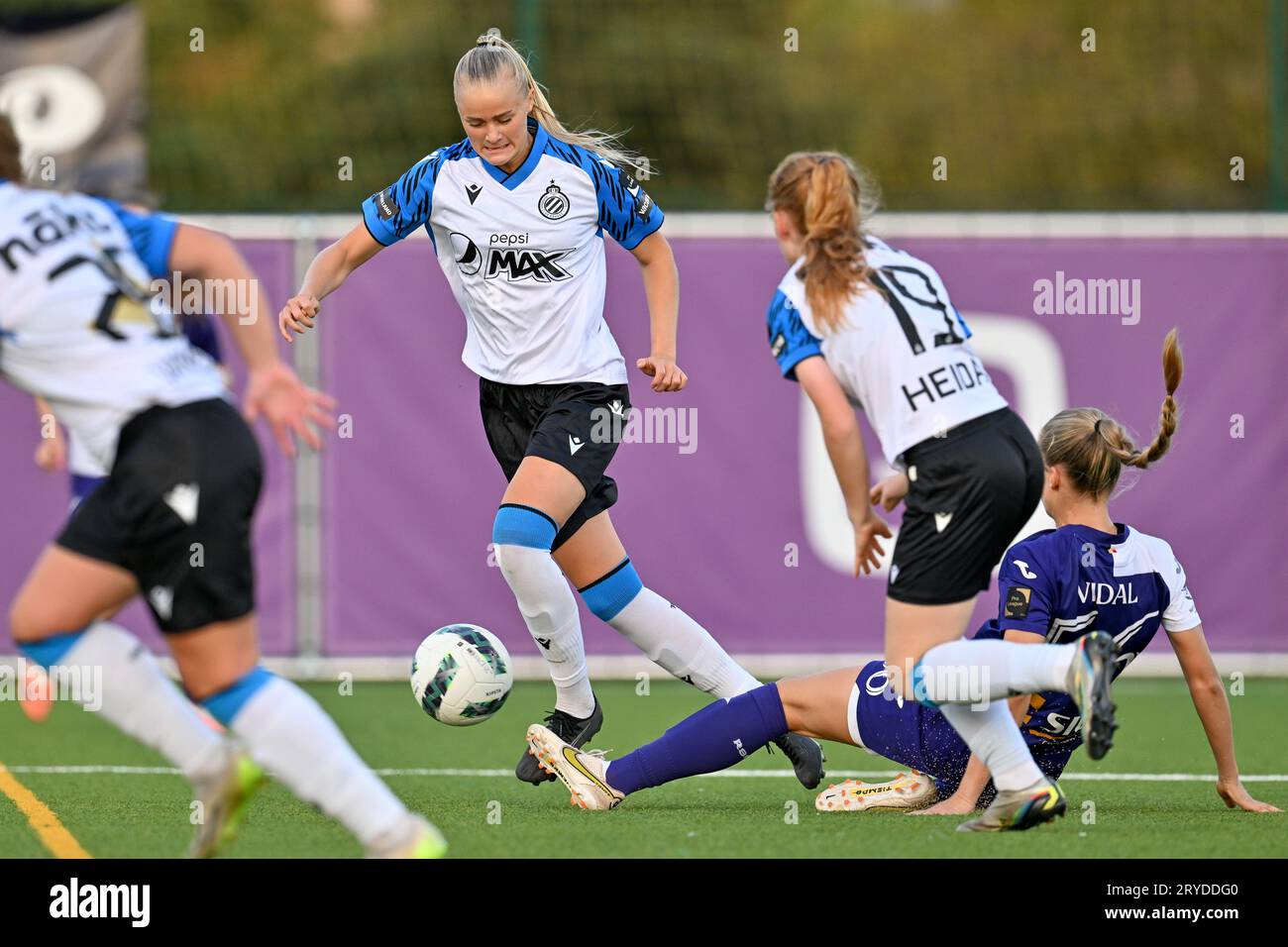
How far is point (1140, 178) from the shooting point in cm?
1638

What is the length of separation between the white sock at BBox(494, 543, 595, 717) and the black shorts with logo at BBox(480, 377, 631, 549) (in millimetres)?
217

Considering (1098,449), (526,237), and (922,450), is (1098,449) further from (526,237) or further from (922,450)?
(526,237)

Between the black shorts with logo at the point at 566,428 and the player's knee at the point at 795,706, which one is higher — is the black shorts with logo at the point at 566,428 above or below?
above

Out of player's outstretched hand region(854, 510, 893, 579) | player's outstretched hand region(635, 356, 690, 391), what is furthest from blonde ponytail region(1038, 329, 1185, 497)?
player's outstretched hand region(635, 356, 690, 391)

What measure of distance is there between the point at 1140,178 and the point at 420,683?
1198 centimetres

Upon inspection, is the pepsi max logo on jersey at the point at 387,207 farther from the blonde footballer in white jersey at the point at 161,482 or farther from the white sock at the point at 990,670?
the white sock at the point at 990,670

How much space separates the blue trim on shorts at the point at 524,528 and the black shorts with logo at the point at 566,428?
18cm

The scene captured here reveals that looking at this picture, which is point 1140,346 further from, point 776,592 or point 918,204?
point 776,592

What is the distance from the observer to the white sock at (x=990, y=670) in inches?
180

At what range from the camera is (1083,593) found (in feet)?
16.8

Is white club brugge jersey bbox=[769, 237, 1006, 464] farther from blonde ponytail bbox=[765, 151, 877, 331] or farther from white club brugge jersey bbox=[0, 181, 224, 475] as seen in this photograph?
white club brugge jersey bbox=[0, 181, 224, 475]

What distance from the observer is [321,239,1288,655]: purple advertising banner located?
9289mm

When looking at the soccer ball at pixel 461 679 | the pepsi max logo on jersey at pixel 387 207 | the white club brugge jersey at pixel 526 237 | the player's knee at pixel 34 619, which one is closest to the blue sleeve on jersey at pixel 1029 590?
the white club brugge jersey at pixel 526 237

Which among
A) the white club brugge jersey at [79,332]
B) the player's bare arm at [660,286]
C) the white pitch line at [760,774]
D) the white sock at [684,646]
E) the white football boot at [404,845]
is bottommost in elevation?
the white pitch line at [760,774]
